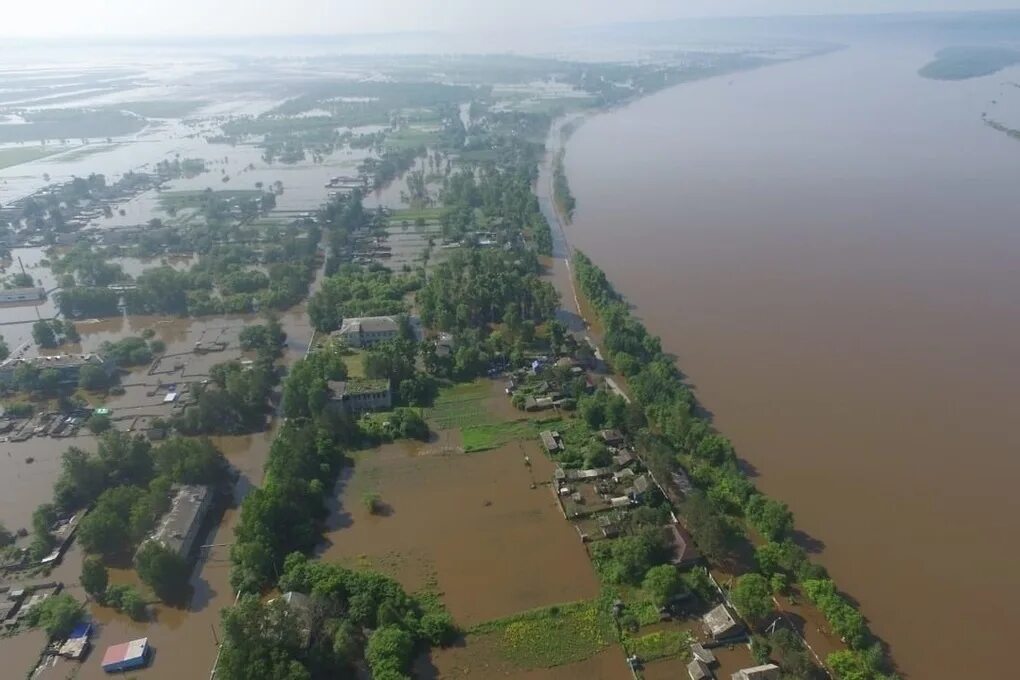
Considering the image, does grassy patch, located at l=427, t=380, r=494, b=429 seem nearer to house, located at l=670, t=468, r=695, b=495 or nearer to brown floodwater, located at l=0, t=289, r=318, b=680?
brown floodwater, located at l=0, t=289, r=318, b=680

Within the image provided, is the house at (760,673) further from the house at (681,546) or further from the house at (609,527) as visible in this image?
the house at (609,527)

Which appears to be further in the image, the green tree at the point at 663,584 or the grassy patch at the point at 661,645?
the green tree at the point at 663,584

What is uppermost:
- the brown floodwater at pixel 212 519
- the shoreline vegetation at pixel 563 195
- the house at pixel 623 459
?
the shoreline vegetation at pixel 563 195

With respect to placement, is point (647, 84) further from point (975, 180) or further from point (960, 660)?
point (960, 660)

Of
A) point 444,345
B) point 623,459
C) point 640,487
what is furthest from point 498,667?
point 444,345

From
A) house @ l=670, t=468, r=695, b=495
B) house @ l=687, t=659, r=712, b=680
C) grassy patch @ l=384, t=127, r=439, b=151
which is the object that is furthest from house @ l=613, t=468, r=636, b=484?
grassy patch @ l=384, t=127, r=439, b=151

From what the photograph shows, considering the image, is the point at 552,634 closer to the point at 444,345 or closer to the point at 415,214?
the point at 444,345

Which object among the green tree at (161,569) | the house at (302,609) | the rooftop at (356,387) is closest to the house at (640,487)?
the house at (302,609)
